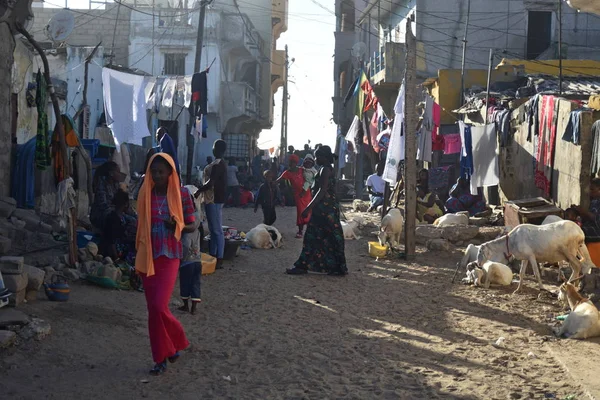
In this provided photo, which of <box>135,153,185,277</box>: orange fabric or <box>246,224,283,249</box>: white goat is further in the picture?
<box>246,224,283,249</box>: white goat

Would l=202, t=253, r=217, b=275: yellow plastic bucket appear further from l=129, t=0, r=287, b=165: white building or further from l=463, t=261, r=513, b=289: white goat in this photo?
l=129, t=0, r=287, b=165: white building

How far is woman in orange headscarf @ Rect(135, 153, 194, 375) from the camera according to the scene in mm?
5492

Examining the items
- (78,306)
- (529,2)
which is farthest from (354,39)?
(78,306)

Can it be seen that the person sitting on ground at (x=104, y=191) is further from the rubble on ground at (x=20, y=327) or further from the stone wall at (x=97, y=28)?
the stone wall at (x=97, y=28)

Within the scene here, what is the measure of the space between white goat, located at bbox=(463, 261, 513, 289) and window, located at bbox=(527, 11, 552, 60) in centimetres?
2165

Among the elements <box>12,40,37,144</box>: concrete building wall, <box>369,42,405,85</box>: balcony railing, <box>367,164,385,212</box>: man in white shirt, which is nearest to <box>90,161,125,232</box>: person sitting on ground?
<box>12,40,37,144</box>: concrete building wall

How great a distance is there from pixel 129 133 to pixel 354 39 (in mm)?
36256

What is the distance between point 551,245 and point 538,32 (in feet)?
74.1

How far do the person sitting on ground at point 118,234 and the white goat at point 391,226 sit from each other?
188 inches

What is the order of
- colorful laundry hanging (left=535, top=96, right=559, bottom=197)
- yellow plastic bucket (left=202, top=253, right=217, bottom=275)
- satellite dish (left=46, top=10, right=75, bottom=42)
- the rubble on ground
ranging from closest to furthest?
1. the rubble on ground
2. yellow plastic bucket (left=202, top=253, right=217, bottom=275)
3. colorful laundry hanging (left=535, top=96, right=559, bottom=197)
4. satellite dish (left=46, top=10, right=75, bottom=42)

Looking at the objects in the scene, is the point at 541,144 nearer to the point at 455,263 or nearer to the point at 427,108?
the point at 427,108

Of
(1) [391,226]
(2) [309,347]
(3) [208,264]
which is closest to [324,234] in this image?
(3) [208,264]

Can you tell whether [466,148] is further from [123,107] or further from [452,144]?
[123,107]

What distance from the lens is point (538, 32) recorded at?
29.8 metres
